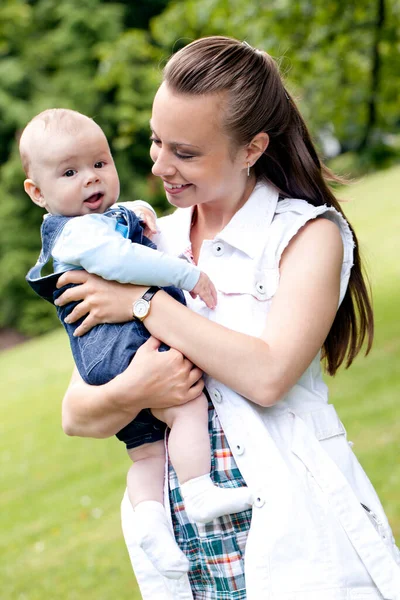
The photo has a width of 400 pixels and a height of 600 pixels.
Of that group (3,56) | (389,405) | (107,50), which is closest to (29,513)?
(389,405)

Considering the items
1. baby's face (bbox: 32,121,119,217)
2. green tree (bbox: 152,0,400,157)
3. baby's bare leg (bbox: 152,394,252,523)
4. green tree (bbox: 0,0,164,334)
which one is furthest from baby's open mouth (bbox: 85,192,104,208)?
green tree (bbox: 0,0,164,334)

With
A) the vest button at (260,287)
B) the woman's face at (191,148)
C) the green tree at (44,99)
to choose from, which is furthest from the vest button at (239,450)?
the green tree at (44,99)

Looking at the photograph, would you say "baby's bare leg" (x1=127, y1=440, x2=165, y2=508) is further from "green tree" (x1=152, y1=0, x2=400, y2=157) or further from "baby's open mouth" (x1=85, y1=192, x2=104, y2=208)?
"green tree" (x1=152, y1=0, x2=400, y2=157)

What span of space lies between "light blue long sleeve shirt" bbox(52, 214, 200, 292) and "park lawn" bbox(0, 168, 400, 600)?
4.56 feet

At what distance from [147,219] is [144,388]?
1.93 feet

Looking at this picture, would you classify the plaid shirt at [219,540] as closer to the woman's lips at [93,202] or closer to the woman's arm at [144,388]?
the woman's arm at [144,388]

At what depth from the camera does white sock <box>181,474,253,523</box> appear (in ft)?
6.76

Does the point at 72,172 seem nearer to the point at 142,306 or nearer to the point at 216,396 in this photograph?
the point at 142,306

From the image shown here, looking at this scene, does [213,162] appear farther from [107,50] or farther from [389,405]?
[107,50]

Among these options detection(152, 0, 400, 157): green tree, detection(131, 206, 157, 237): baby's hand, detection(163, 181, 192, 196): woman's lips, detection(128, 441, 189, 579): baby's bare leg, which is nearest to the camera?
detection(128, 441, 189, 579): baby's bare leg

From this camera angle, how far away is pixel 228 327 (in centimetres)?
220

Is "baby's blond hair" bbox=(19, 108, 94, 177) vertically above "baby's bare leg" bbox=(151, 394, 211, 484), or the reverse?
"baby's blond hair" bbox=(19, 108, 94, 177)

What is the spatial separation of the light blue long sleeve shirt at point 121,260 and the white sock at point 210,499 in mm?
486

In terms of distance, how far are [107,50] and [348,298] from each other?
756 cm
